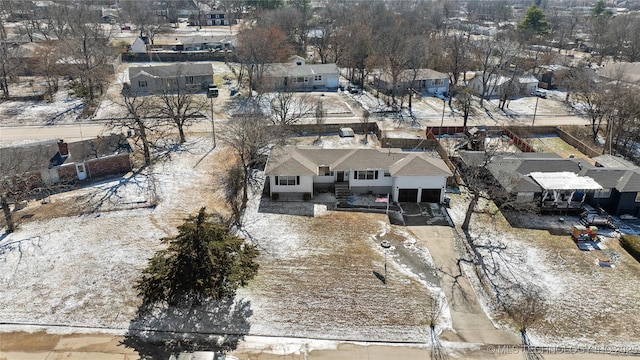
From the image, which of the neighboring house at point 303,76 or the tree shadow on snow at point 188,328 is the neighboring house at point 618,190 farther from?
the neighboring house at point 303,76

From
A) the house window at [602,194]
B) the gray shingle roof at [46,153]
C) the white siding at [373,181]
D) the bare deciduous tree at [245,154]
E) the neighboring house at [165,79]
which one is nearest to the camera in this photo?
the bare deciduous tree at [245,154]

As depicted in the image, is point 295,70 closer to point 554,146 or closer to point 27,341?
point 554,146

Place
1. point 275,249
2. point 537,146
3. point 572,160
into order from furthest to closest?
point 537,146 → point 572,160 → point 275,249

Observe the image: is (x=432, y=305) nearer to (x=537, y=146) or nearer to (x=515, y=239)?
(x=515, y=239)

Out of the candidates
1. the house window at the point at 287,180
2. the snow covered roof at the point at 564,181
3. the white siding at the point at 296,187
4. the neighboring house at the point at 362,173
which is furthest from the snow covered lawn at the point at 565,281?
the house window at the point at 287,180

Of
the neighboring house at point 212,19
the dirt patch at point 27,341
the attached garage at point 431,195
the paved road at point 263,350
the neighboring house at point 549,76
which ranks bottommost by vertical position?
the paved road at point 263,350

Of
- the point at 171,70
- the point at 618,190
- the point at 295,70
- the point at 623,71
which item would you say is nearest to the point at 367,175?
the point at 618,190

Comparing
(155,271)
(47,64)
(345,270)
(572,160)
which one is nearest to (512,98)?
(572,160)
